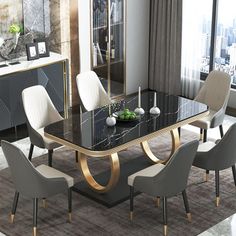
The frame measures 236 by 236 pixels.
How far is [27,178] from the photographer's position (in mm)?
5109

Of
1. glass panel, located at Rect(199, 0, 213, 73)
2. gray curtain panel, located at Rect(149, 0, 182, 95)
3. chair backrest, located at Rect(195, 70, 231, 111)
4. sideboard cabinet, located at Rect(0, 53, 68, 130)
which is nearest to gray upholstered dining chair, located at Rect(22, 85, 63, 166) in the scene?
sideboard cabinet, located at Rect(0, 53, 68, 130)

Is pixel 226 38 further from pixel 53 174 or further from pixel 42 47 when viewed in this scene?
pixel 53 174

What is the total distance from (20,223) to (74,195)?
2.26ft

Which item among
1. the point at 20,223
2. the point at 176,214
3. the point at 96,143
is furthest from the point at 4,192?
the point at 176,214

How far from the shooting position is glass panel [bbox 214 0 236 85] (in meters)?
8.28

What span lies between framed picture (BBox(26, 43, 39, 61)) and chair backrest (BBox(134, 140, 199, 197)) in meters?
2.70

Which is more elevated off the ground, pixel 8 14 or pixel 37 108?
pixel 8 14

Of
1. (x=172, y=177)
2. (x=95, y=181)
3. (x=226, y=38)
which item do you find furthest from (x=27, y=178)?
(x=226, y=38)

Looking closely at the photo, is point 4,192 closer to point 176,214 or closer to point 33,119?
point 33,119

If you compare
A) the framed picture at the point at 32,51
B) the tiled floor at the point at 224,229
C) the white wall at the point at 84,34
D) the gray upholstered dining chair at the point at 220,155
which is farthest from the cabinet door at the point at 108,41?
the tiled floor at the point at 224,229

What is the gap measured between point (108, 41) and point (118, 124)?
2.65m

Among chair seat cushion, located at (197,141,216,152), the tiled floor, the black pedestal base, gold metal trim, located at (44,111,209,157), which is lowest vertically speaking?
the tiled floor

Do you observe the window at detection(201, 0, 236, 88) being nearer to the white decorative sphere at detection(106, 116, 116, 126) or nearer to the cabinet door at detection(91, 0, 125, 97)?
the cabinet door at detection(91, 0, 125, 97)

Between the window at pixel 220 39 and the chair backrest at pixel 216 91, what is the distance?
1.49 meters
